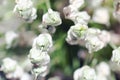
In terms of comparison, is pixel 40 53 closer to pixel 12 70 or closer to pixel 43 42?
pixel 43 42

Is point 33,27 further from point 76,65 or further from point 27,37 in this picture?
point 76,65

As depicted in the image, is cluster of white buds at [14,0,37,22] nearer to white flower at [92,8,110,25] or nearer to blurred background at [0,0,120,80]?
blurred background at [0,0,120,80]

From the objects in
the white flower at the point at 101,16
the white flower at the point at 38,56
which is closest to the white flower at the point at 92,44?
the white flower at the point at 38,56

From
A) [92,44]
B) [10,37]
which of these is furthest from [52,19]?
[10,37]

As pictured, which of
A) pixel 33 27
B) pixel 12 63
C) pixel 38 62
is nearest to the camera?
pixel 38 62

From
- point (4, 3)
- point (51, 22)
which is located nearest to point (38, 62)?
point (51, 22)

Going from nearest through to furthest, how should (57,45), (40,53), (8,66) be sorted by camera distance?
(40,53) → (8,66) → (57,45)
